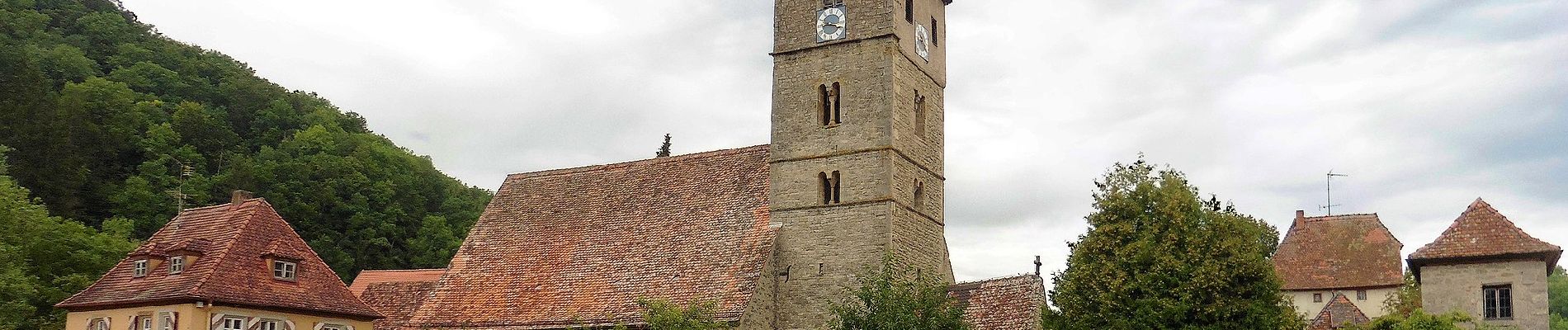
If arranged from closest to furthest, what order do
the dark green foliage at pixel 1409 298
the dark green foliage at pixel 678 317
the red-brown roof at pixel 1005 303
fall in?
the dark green foliage at pixel 678 317, the red-brown roof at pixel 1005 303, the dark green foliage at pixel 1409 298

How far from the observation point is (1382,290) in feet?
182

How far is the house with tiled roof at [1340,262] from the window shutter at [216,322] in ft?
137

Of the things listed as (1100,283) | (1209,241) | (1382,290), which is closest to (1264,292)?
(1209,241)

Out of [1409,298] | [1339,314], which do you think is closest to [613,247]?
[1409,298]

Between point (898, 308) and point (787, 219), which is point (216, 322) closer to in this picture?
point (787, 219)

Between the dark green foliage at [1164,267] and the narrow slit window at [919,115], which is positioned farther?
the narrow slit window at [919,115]

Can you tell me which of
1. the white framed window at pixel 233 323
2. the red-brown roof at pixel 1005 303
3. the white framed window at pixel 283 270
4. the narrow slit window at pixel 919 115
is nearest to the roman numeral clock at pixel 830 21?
the narrow slit window at pixel 919 115

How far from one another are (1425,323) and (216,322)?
29919 mm

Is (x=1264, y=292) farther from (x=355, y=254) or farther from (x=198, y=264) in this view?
(x=355, y=254)

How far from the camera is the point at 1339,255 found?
57.1 meters

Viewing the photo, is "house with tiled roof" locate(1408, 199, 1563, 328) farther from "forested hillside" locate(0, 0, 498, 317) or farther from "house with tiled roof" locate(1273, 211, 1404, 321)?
"forested hillside" locate(0, 0, 498, 317)

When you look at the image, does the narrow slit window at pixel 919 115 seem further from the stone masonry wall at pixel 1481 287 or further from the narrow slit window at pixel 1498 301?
the narrow slit window at pixel 1498 301

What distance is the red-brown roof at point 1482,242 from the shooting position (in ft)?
112

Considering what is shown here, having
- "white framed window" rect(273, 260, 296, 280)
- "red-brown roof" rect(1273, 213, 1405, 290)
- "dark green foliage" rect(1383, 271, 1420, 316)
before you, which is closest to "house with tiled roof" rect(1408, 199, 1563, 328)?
"dark green foliage" rect(1383, 271, 1420, 316)
